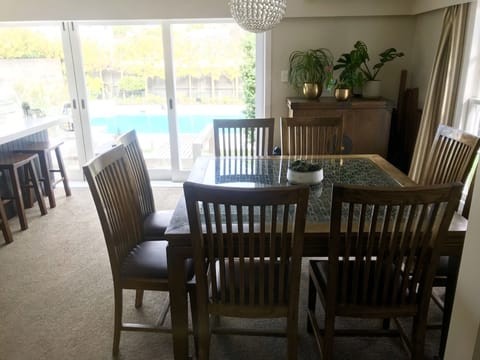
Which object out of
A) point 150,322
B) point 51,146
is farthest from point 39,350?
Result: point 51,146

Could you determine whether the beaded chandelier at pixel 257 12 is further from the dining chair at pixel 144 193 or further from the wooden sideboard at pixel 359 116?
the wooden sideboard at pixel 359 116

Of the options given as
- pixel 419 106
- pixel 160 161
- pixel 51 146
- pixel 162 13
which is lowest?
pixel 160 161

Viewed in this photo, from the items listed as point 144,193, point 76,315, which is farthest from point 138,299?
point 144,193

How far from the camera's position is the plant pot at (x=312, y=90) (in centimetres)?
384

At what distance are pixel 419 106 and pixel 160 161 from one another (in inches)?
122

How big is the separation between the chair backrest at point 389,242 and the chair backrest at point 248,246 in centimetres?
16

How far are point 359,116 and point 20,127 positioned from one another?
3.30 metres

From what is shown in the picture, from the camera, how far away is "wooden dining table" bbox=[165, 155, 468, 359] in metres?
1.59

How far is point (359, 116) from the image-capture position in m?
3.76

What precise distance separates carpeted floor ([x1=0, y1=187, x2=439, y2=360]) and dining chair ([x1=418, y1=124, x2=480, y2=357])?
1.18 ft

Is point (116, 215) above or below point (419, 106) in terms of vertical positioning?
below

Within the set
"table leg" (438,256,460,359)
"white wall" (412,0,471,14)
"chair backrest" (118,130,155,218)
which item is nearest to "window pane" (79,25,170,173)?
"chair backrest" (118,130,155,218)

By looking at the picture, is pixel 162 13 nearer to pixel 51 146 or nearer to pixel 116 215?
pixel 51 146

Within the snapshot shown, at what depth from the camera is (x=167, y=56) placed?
4.33 metres
